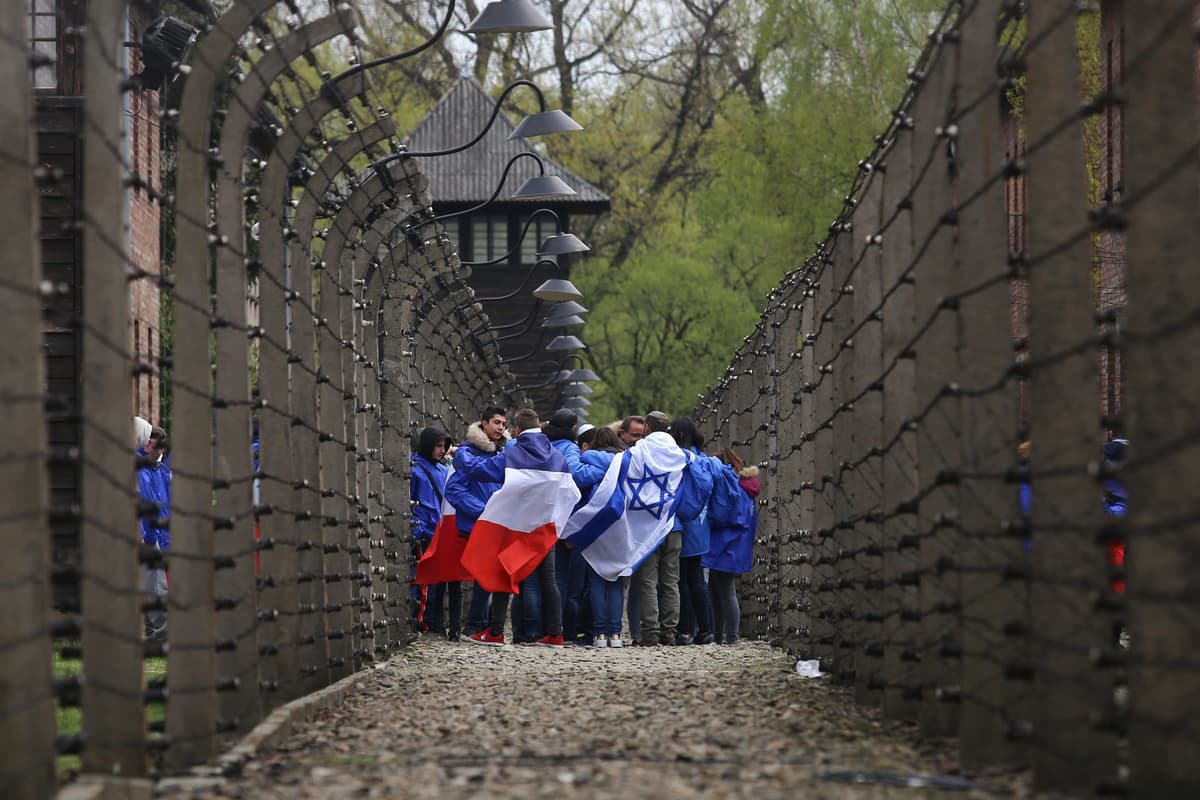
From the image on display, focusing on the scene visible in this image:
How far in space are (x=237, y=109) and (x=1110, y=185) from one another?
1755cm

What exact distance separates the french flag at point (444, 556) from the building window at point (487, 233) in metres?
31.9

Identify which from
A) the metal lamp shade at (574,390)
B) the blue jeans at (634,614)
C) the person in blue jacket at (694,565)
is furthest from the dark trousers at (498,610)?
the metal lamp shade at (574,390)

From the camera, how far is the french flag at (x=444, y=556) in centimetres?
1661

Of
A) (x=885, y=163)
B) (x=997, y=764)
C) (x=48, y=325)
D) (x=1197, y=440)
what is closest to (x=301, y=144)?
(x=885, y=163)

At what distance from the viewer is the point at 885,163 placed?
9117 millimetres

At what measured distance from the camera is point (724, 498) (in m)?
16.7

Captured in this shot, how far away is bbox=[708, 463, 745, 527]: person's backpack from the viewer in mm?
16609

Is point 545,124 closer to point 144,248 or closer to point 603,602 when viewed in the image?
point 603,602

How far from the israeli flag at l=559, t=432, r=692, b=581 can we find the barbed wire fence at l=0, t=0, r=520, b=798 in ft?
11.4

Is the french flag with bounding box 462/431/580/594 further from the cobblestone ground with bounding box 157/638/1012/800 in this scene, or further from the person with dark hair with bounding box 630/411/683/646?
the cobblestone ground with bounding box 157/638/1012/800

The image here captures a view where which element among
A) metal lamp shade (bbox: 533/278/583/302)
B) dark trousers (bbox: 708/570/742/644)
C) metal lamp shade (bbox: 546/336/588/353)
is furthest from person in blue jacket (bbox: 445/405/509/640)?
metal lamp shade (bbox: 546/336/588/353)

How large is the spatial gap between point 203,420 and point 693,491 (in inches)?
361

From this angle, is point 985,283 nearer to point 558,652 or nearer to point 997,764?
point 997,764

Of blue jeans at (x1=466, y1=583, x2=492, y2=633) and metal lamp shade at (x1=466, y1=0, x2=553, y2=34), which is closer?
metal lamp shade at (x1=466, y1=0, x2=553, y2=34)
